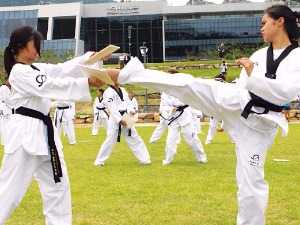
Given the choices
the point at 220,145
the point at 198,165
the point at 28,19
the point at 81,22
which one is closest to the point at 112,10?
the point at 81,22

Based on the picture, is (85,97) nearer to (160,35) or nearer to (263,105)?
(263,105)

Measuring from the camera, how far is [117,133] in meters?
11.9

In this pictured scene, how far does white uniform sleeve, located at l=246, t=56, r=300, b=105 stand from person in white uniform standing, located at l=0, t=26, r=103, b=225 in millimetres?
1338

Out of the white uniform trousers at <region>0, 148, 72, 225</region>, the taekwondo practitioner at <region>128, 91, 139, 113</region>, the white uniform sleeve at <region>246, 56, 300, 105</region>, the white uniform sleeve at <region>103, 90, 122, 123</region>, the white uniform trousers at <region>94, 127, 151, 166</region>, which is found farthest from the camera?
the taekwondo practitioner at <region>128, 91, 139, 113</region>

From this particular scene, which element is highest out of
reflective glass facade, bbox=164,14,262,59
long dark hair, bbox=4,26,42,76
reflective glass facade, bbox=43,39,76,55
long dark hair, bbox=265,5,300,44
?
reflective glass facade, bbox=164,14,262,59

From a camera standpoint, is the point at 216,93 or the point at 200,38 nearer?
the point at 216,93

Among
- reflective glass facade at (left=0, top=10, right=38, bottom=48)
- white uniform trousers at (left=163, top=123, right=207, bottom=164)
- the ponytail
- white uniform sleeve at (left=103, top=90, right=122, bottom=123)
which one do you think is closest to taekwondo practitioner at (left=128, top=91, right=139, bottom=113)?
white uniform sleeve at (left=103, top=90, right=122, bottom=123)

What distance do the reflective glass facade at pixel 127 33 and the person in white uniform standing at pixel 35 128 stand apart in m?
Result: 62.5

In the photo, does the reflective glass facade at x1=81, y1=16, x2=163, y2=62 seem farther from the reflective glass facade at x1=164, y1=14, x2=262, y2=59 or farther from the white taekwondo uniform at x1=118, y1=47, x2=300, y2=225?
the white taekwondo uniform at x1=118, y1=47, x2=300, y2=225

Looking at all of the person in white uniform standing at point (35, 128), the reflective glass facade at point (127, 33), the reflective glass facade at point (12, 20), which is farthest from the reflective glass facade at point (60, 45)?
the person in white uniform standing at point (35, 128)

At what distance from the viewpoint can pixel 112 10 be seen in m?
69.6

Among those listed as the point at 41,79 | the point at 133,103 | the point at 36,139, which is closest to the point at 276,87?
the point at 41,79

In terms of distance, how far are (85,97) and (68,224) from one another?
3.91ft

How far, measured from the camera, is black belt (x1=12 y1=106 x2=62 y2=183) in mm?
5066
